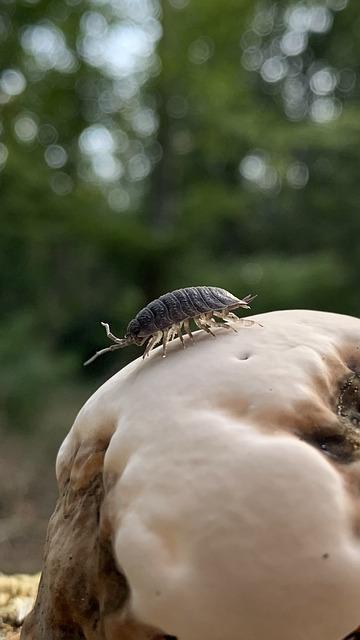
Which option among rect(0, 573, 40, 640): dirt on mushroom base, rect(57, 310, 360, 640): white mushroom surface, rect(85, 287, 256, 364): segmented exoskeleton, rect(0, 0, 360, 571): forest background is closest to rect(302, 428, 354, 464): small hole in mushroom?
rect(57, 310, 360, 640): white mushroom surface

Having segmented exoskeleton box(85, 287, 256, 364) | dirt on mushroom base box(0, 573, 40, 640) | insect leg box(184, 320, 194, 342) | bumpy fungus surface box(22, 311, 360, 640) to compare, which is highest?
segmented exoskeleton box(85, 287, 256, 364)

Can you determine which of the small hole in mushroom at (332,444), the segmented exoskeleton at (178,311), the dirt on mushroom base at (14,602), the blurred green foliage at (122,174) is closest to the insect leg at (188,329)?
the segmented exoskeleton at (178,311)

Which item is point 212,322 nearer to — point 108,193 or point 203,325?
point 203,325

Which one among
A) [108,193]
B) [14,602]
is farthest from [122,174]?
[14,602]

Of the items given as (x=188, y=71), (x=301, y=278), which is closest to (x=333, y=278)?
(x=301, y=278)

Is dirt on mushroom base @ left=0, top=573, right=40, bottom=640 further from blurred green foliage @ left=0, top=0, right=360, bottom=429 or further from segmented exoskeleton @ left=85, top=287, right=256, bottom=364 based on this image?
blurred green foliage @ left=0, top=0, right=360, bottom=429

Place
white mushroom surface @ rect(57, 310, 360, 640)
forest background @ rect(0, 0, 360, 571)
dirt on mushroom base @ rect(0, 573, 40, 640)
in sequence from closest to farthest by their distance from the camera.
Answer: white mushroom surface @ rect(57, 310, 360, 640) < dirt on mushroom base @ rect(0, 573, 40, 640) < forest background @ rect(0, 0, 360, 571)

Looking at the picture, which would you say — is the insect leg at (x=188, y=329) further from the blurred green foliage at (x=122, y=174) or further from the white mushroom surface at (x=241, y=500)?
the blurred green foliage at (x=122, y=174)
